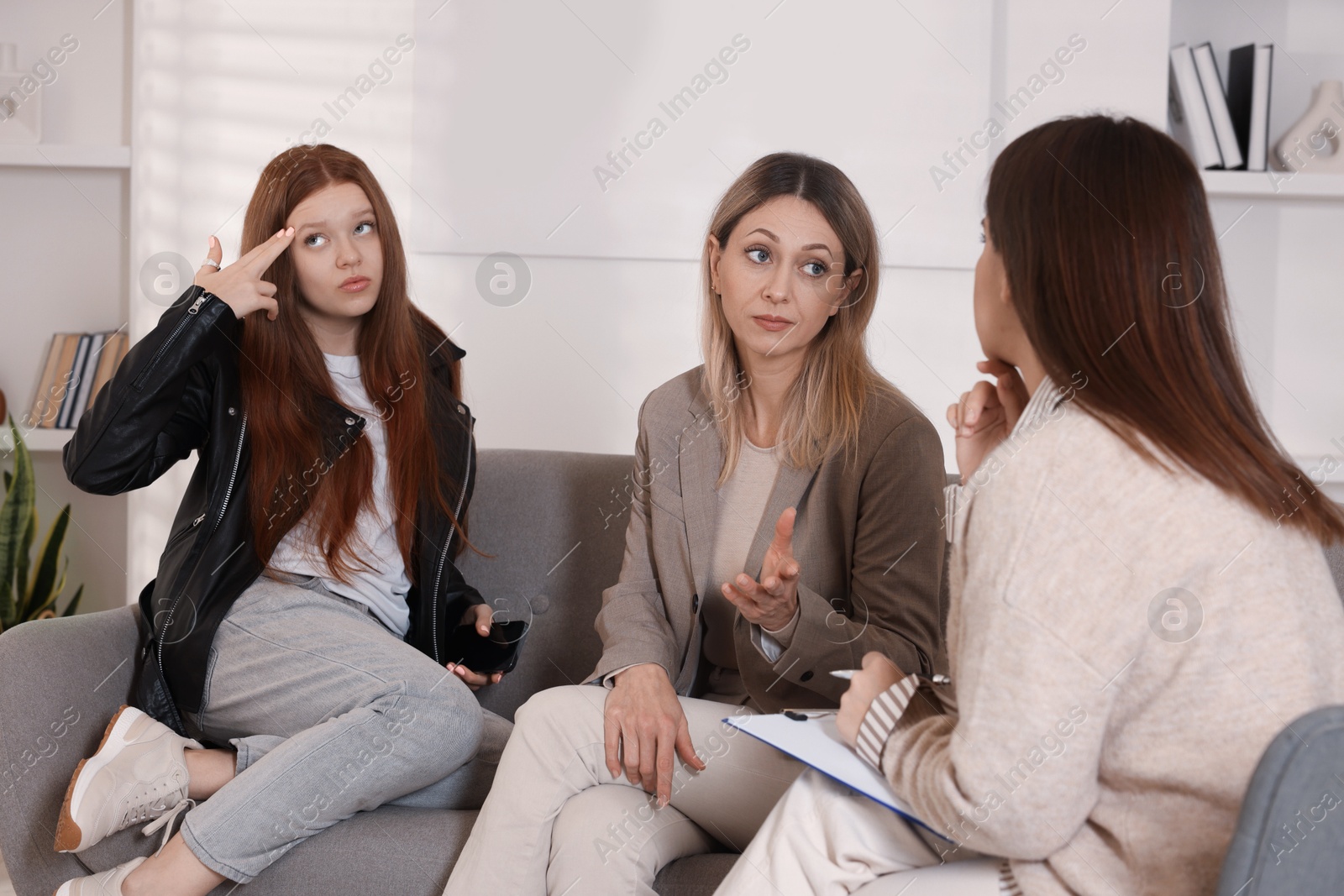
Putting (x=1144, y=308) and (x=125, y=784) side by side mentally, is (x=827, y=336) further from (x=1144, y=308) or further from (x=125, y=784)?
(x=125, y=784)

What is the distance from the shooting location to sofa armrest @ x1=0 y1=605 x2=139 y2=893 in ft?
5.19

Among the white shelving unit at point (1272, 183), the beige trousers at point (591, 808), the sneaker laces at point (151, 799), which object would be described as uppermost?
the white shelving unit at point (1272, 183)

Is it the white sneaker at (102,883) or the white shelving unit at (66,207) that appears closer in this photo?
the white sneaker at (102,883)

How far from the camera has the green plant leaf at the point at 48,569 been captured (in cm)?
276

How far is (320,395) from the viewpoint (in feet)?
6.23

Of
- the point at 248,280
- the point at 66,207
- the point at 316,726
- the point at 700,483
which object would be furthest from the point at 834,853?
→ the point at 66,207

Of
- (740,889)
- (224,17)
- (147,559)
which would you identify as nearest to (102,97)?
(224,17)

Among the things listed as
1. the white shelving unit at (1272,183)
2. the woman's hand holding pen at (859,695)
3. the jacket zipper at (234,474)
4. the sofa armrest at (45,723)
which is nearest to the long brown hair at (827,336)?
the woman's hand holding pen at (859,695)

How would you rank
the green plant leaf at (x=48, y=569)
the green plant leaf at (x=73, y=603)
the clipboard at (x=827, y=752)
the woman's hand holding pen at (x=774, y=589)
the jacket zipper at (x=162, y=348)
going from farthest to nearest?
the green plant leaf at (x=73, y=603)
the green plant leaf at (x=48, y=569)
the jacket zipper at (x=162, y=348)
the woman's hand holding pen at (x=774, y=589)
the clipboard at (x=827, y=752)

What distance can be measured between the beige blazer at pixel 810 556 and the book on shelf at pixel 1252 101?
1622 millimetres

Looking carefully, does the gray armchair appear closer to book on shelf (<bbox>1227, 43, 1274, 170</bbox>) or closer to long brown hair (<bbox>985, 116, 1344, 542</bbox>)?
long brown hair (<bbox>985, 116, 1344, 542</bbox>)

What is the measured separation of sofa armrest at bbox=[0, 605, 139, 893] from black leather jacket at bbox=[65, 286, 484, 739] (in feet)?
0.25

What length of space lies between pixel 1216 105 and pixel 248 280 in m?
2.34

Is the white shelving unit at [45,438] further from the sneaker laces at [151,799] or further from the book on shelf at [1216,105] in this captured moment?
the book on shelf at [1216,105]
